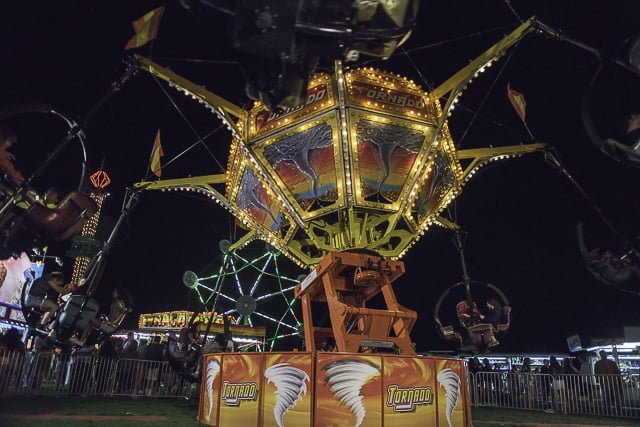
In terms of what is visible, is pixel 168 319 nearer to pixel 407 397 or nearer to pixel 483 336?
pixel 483 336

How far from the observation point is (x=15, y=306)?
34.8 metres

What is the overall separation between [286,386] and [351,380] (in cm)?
101

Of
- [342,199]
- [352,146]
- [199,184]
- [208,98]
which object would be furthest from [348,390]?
[199,184]

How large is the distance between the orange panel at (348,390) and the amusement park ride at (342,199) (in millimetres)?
15

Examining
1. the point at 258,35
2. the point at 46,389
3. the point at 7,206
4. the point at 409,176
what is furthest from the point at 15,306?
the point at 258,35

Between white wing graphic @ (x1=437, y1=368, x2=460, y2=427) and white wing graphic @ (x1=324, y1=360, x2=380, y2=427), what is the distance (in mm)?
1270

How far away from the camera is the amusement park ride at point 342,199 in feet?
10.0

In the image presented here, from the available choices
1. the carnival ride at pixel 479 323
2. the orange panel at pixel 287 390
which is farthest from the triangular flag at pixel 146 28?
the carnival ride at pixel 479 323

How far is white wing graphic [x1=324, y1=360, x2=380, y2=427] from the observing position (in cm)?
Answer: 609

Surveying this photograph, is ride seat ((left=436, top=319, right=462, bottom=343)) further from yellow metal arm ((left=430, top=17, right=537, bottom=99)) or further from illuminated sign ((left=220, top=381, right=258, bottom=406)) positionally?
illuminated sign ((left=220, top=381, right=258, bottom=406))

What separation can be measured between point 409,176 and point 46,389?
10994 mm

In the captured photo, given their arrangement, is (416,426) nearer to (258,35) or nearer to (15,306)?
(258,35)

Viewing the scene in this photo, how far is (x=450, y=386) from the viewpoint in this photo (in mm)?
6863

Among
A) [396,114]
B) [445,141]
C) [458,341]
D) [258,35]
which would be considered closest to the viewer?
[258,35]
